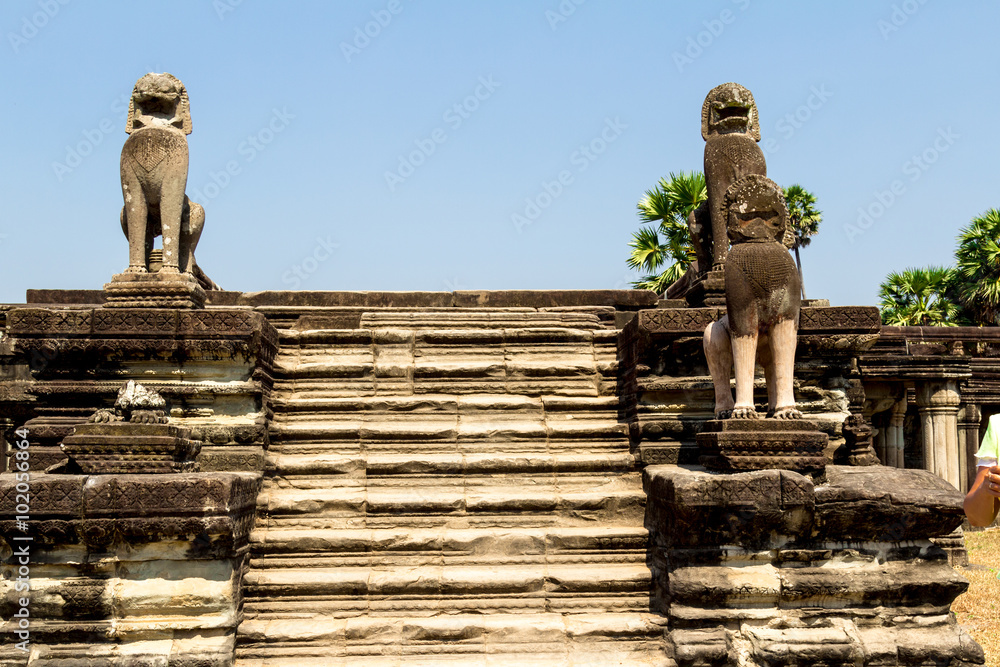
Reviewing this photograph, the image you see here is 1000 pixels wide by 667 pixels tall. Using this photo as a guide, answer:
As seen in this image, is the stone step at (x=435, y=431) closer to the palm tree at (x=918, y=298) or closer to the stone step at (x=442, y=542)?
the stone step at (x=442, y=542)

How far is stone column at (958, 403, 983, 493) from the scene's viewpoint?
15266 mm

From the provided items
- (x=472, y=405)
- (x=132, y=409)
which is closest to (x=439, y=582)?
(x=472, y=405)

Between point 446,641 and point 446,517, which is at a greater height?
point 446,517

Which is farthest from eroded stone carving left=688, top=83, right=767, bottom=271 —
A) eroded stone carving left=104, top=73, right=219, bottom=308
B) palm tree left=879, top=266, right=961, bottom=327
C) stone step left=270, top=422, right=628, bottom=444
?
palm tree left=879, top=266, right=961, bottom=327

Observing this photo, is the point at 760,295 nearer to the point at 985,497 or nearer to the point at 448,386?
the point at 985,497

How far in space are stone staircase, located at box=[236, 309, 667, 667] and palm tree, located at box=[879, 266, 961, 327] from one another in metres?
19.3

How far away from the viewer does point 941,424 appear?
12.9 meters

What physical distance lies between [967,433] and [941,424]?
3.14 meters

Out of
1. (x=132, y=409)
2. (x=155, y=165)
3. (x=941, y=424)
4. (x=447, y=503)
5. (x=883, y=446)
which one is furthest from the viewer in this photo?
(x=883, y=446)

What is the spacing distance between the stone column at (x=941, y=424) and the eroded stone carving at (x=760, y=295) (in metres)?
9.04

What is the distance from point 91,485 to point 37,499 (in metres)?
0.30

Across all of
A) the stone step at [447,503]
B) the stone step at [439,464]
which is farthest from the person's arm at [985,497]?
the stone step at [439,464]

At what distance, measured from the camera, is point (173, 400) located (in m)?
6.06

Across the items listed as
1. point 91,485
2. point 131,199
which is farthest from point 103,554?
point 131,199
